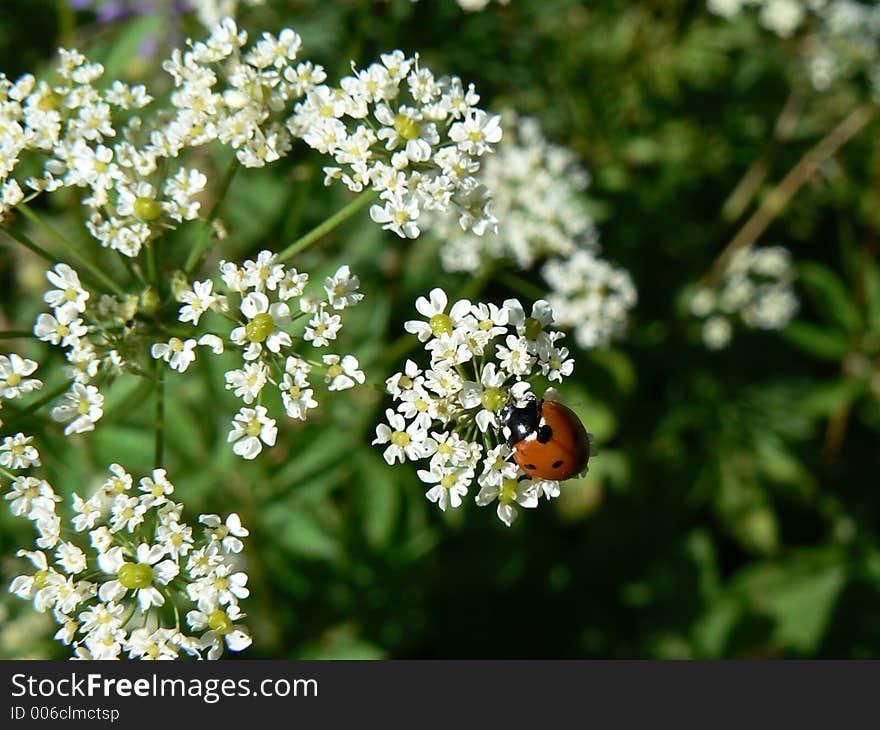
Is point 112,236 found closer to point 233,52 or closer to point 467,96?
point 233,52

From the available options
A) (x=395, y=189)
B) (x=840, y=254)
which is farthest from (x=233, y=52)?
(x=840, y=254)

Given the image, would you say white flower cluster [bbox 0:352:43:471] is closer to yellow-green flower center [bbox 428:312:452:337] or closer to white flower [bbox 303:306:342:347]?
white flower [bbox 303:306:342:347]

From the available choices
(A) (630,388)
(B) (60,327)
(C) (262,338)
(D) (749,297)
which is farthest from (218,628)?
(D) (749,297)

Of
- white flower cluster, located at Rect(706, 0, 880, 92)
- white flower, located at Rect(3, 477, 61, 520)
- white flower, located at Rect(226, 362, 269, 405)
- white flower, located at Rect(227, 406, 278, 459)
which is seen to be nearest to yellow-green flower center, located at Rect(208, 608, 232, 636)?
white flower, located at Rect(227, 406, 278, 459)

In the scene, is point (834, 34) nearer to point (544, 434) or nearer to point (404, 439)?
point (544, 434)

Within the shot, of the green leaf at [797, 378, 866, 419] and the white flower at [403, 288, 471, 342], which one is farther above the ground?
the green leaf at [797, 378, 866, 419]

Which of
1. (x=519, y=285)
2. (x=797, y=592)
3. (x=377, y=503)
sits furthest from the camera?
(x=797, y=592)
